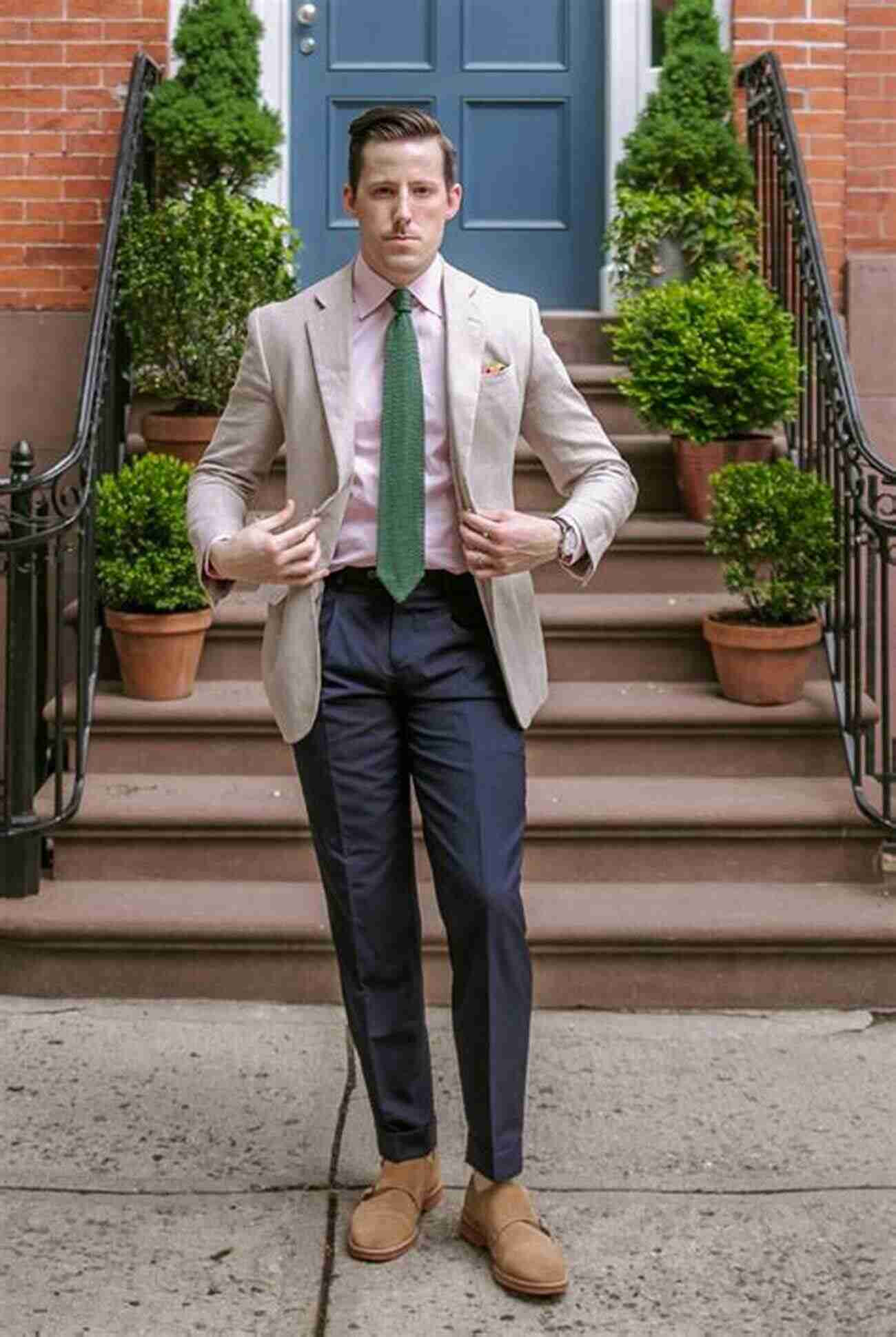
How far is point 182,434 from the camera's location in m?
6.44

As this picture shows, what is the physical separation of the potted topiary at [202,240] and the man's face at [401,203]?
3087 millimetres

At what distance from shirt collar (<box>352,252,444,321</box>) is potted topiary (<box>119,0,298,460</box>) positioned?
3003 millimetres

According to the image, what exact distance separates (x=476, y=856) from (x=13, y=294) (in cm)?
439

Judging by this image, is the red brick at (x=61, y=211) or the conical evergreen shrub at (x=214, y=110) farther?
the red brick at (x=61, y=211)

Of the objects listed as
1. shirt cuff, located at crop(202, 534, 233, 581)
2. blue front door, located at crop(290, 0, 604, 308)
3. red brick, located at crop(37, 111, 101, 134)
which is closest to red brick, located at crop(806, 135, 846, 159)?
blue front door, located at crop(290, 0, 604, 308)

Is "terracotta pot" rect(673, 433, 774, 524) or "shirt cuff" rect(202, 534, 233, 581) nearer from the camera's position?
"shirt cuff" rect(202, 534, 233, 581)

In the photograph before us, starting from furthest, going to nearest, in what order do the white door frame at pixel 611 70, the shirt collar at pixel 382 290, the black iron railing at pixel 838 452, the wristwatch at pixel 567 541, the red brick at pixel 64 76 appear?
the white door frame at pixel 611 70 < the red brick at pixel 64 76 < the black iron railing at pixel 838 452 < the shirt collar at pixel 382 290 < the wristwatch at pixel 567 541

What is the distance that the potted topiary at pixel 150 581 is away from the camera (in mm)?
5617

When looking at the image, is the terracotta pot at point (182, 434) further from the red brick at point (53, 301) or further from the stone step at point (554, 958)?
the stone step at point (554, 958)

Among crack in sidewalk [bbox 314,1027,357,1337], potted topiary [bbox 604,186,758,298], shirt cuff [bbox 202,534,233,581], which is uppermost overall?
potted topiary [bbox 604,186,758,298]

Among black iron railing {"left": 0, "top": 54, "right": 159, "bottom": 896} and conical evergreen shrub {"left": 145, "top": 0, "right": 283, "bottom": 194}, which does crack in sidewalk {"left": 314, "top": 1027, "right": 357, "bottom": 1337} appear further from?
conical evergreen shrub {"left": 145, "top": 0, "right": 283, "bottom": 194}

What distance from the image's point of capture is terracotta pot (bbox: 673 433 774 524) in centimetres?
634

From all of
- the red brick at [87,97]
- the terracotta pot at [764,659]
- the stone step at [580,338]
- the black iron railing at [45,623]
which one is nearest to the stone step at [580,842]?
the black iron railing at [45,623]

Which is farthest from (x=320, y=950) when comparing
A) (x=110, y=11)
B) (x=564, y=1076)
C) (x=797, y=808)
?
(x=110, y=11)
